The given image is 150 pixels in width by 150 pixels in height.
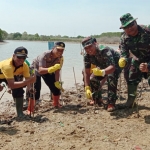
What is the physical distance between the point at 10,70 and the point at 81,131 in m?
1.63

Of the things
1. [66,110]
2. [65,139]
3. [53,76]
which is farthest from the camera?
[53,76]

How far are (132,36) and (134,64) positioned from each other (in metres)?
0.60

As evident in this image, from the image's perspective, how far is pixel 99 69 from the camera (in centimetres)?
509

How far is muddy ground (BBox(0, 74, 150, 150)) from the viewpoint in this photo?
3529mm

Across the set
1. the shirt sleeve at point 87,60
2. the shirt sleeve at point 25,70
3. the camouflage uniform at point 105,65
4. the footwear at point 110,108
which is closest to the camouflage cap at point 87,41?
the camouflage uniform at point 105,65

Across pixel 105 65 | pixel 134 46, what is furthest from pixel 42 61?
pixel 134 46

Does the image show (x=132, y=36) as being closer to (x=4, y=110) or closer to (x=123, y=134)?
(x=123, y=134)

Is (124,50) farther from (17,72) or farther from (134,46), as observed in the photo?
(17,72)

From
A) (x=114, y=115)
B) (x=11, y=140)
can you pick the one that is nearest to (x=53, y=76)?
(x=114, y=115)

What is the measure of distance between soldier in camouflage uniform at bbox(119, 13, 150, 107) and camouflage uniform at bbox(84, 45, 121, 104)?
0.29 meters

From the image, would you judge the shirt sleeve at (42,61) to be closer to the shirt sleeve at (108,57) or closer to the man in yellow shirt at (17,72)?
the man in yellow shirt at (17,72)

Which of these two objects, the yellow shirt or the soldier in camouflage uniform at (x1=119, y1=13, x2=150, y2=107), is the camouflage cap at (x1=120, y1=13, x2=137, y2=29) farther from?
the yellow shirt

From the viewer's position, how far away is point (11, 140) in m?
3.81

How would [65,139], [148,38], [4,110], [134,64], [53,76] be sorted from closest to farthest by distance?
[65,139]
[148,38]
[134,64]
[53,76]
[4,110]
